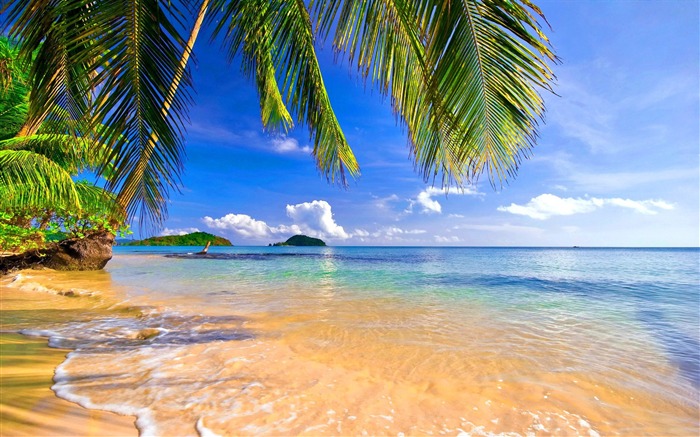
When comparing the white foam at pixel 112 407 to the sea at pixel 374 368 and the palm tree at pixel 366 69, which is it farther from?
the palm tree at pixel 366 69

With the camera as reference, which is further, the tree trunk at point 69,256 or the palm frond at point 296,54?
the tree trunk at point 69,256

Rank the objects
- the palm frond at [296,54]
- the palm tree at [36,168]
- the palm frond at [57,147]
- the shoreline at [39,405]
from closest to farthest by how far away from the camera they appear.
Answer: the shoreline at [39,405]
the palm frond at [296,54]
the palm tree at [36,168]
the palm frond at [57,147]

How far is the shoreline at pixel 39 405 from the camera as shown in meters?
1.85

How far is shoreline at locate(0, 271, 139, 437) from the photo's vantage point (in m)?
1.85

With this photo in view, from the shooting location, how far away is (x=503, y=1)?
6.77 ft

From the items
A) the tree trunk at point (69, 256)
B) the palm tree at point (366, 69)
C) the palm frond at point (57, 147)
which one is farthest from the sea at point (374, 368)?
the tree trunk at point (69, 256)

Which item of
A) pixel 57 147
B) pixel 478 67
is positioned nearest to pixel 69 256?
pixel 57 147

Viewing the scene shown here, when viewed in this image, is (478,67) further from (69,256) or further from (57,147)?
(69,256)

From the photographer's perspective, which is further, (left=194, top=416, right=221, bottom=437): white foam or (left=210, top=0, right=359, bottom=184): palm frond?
(left=210, top=0, right=359, bottom=184): palm frond

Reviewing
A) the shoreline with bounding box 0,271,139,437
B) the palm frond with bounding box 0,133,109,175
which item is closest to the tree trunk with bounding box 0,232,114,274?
the palm frond with bounding box 0,133,109,175

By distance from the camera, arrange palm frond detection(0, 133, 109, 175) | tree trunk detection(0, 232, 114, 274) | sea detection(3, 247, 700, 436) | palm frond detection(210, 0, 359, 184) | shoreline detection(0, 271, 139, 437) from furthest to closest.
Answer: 1. tree trunk detection(0, 232, 114, 274)
2. palm frond detection(0, 133, 109, 175)
3. palm frond detection(210, 0, 359, 184)
4. sea detection(3, 247, 700, 436)
5. shoreline detection(0, 271, 139, 437)

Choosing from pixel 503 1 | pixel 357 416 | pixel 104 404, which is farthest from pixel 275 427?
pixel 503 1

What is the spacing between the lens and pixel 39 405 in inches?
82.7

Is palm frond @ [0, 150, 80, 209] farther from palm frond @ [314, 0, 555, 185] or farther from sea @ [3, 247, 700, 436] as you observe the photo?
palm frond @ [314, 0, 555, 185]
